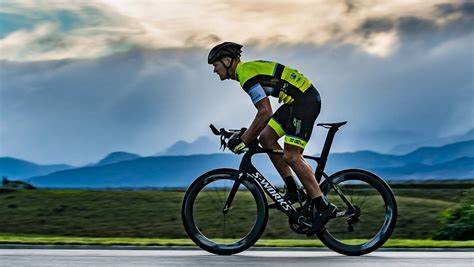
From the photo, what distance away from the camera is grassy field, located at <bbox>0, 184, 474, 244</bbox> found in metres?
17.4

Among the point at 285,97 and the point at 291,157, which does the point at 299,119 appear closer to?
the point at 285,97

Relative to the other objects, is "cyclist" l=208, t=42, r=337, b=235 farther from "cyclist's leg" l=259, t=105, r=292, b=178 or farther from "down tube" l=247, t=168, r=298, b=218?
"down tube" l=247, t=168, r=298, b=218

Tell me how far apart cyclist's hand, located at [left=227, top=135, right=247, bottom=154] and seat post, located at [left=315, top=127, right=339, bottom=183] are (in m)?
0.78

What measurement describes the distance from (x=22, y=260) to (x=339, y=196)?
3.19 metres

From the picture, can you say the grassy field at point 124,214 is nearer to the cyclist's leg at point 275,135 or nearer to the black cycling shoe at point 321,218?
the black cycling shoe at point 321,218

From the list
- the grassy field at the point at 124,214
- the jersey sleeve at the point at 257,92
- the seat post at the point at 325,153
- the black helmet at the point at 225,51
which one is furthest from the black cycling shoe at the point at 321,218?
the grassy field at the point at 124,214

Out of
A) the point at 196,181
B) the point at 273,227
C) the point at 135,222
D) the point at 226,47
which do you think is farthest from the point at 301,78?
the point at 135,222

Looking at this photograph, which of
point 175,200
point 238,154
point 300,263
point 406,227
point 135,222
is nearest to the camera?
point 300,263

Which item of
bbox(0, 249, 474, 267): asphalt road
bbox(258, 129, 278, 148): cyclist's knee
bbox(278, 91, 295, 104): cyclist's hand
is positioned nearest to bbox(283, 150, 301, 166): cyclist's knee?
bbox(258, 129, 278, 148): cyclist's knee

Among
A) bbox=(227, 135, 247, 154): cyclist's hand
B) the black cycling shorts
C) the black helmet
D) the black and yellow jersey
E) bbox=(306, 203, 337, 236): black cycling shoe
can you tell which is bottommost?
bbox=(306, 203, 337, 236): black cycling shoe

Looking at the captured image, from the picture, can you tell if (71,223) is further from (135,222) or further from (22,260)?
(22,260)

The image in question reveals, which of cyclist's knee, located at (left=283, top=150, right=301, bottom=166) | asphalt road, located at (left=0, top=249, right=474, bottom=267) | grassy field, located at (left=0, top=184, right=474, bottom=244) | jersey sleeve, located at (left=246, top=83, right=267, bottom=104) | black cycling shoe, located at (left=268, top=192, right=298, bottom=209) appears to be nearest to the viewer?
asphalt road, located at (left=0, top=249, right=474, bottom=267)

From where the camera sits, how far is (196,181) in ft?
30.8

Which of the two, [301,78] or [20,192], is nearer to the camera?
[301,78]
